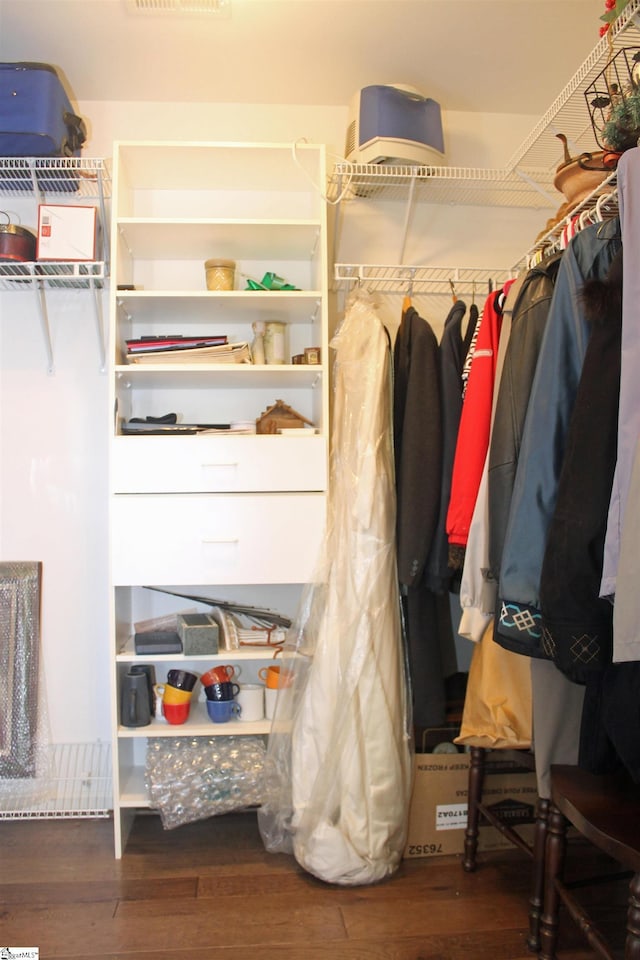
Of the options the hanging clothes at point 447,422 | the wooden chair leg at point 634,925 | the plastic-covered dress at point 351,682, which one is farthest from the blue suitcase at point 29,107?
the wooden chair leg at point 634,925

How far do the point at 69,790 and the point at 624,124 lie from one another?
252 centimetres

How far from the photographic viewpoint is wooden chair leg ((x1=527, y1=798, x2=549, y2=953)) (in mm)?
1722

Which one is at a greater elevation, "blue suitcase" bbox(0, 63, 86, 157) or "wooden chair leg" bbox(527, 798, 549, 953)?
"blue suitcase" bbox(0, 63, 86, 157)

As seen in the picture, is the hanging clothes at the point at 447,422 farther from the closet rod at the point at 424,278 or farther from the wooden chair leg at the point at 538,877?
the wooden chair leg at the point at 538,877

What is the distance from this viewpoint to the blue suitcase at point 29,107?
215 cm

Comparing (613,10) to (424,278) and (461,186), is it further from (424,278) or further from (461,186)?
(424,278)

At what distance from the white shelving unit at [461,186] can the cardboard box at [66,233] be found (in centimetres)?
78

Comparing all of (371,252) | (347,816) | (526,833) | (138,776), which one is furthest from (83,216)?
(526,833)

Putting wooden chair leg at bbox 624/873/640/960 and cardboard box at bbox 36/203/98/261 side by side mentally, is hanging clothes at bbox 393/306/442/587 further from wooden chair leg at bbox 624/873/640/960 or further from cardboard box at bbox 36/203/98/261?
cardboard box at bbox 36/203/98/261

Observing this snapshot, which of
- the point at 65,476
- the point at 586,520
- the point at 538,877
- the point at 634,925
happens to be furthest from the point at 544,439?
the point at 65,476

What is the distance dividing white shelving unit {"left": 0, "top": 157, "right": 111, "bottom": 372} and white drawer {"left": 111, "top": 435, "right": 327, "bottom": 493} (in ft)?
1.79

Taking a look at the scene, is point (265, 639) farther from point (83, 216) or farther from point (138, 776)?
point (83, 216)

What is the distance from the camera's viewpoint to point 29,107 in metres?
2.17

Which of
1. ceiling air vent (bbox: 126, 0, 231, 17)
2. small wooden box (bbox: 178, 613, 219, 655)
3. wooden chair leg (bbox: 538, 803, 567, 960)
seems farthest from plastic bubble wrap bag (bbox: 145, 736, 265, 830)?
ceiling air vent (bbox: 126, 0, 231, 17)
